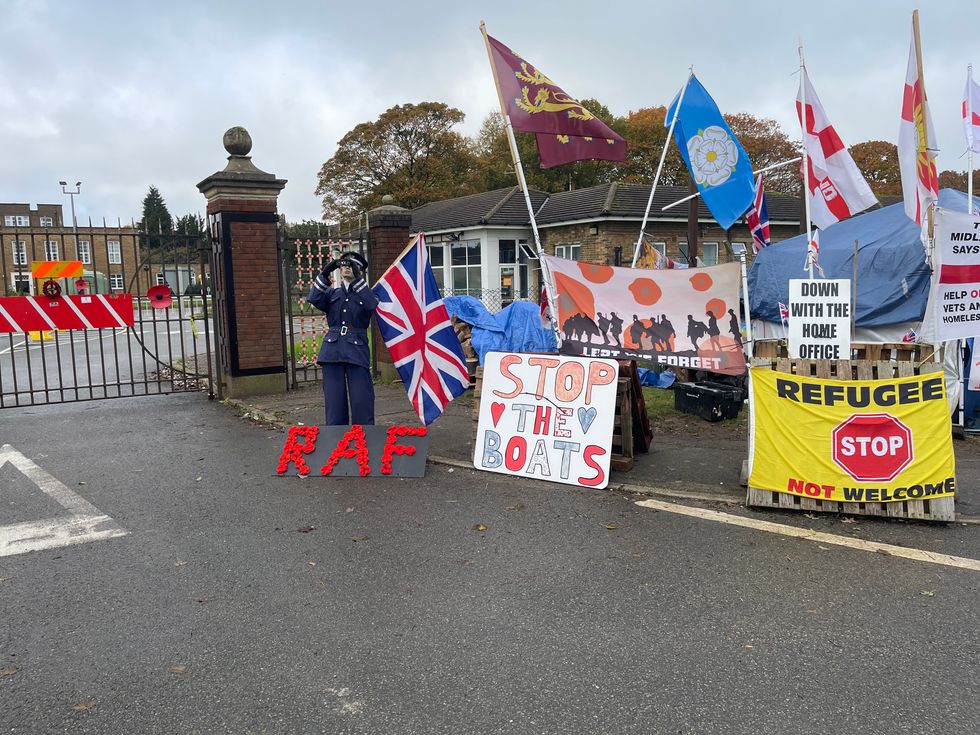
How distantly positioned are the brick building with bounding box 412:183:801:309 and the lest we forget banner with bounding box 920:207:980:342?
62.2 ft

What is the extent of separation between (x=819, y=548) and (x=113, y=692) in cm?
404

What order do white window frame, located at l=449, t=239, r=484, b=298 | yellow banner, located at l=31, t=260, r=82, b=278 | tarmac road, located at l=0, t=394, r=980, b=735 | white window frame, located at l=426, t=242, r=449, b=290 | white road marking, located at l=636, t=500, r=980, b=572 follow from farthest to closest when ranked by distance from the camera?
white window frame, located at l=426, t=242, r=449, b=290 → white window frame, located at l=449, t=239, r=484, b=298 → yellow banner, located at l=31, t=260, r=82, b=278 → white road marking, located at l=636, t=500, r=980, b=572 → tarmac road, located at l=0, t=394, r=980, b=735

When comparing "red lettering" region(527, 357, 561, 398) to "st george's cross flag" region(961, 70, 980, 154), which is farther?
"st george's cross flag" region(961, 70, 980, 154)

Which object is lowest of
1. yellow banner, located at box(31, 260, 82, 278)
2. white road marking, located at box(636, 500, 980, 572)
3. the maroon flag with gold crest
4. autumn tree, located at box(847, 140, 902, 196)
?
white road marking, located at box(636, 500, 980, 572)

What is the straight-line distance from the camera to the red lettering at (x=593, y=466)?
19.8ft

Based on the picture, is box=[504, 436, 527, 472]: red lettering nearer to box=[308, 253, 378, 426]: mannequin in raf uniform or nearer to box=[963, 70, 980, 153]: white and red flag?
box=[308, 253, 378, 426]: mannequin in raf uniform

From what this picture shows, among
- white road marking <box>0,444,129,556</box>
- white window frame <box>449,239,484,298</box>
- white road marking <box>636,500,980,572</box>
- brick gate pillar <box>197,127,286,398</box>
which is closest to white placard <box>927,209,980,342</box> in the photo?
white road marking <box>636,500,980,572</box>

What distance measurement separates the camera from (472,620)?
373cm

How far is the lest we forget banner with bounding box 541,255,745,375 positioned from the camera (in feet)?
20.2

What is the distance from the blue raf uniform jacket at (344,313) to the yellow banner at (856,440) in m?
3.52

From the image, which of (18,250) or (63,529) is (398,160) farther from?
(63,529)

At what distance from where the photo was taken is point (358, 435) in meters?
6.70

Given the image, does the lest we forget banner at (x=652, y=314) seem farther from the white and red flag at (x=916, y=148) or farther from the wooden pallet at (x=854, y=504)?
the white and red flag at (x=916, y=148)

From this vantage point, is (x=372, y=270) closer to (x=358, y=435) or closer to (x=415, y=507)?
(x=358, y=435)
